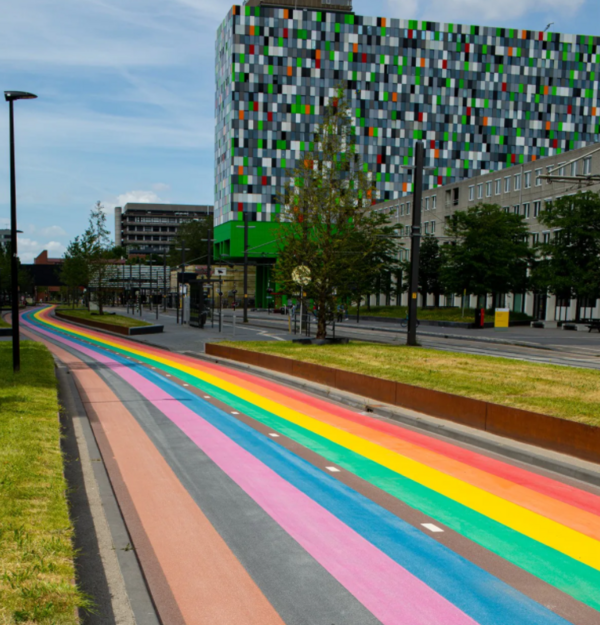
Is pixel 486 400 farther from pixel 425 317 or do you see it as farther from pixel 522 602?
pixel 425 317

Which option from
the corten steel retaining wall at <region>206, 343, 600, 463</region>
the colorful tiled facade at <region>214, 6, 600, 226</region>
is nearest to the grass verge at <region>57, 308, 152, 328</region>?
the corten steel retaining wall at <region>206, 343, 600, 463</region>

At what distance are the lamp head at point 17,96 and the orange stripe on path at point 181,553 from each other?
1157 centimetres

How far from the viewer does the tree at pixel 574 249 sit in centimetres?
4381

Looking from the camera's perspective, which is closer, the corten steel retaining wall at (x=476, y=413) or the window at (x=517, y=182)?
the corten steel retaining wall at (x=476, y=413)

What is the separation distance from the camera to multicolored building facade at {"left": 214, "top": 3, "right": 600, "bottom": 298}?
96.7m

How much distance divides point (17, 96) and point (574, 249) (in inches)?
1504

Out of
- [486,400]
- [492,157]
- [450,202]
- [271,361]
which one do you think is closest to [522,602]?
[486,400]

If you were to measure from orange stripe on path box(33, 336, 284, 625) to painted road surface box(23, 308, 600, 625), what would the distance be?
16 millimetres

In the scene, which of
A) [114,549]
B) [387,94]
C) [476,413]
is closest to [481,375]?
[476,413]

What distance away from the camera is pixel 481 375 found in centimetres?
1458

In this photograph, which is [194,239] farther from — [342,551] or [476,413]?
[342,551]

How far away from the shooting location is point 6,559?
5098mm

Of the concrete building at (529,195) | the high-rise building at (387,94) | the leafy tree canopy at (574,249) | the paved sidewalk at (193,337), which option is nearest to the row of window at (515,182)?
the concrete building at (529,195)

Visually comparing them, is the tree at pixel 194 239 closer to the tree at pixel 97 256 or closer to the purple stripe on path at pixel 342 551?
the tree at pixel 97 256
